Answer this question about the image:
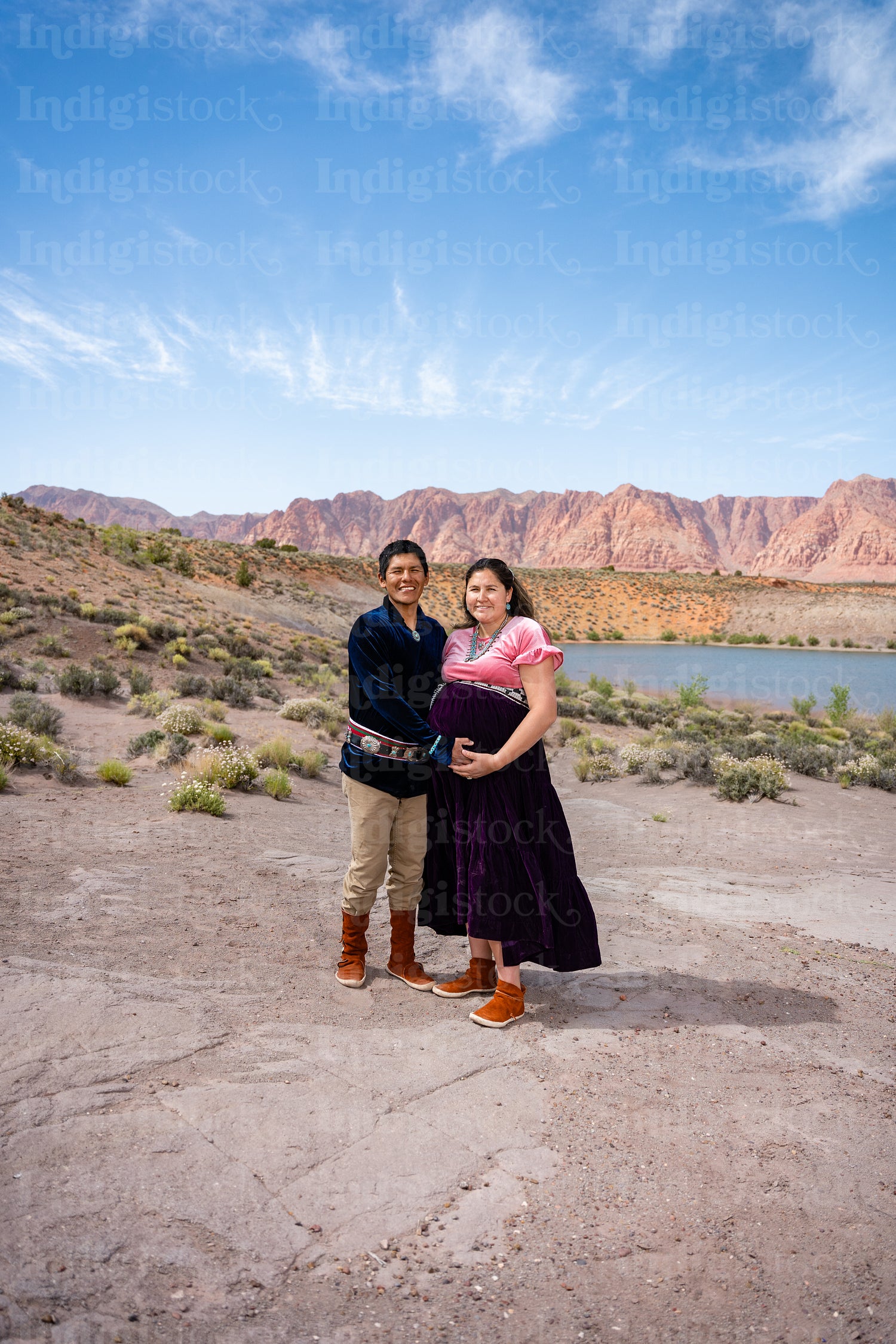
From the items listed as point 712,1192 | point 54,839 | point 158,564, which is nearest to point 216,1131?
point 712,1192

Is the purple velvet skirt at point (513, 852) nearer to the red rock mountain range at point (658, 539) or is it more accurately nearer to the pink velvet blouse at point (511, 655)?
the pink velvet blouse at point (511, 655)

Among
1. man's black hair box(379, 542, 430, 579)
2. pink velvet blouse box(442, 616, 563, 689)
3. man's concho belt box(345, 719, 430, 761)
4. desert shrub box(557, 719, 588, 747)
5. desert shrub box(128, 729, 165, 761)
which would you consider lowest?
desert shrub box(557, 719, 588, 747)

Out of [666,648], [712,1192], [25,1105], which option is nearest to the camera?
[712,1192]

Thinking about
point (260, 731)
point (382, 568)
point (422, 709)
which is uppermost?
point (382, 568)

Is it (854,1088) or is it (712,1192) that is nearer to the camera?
(712,1192)

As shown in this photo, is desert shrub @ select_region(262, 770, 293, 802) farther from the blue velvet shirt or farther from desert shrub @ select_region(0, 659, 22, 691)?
desert shrub @ select_region(0, 659, 22, 691)

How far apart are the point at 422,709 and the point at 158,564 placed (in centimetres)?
3337

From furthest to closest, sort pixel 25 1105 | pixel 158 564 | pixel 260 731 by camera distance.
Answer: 1. pixel 158 564
2. pixel 260 731
3. pixel 25 1105

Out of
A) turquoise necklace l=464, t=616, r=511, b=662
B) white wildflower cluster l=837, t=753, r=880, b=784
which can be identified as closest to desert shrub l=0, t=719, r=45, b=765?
turquoise necklace l=464, t=616, r=511, b=662

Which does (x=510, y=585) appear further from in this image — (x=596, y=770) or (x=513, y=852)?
(x=596, y=770)

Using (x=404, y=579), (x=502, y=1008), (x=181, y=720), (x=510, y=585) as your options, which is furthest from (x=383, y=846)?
(x=181, y=720)

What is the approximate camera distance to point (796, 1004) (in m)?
3.94

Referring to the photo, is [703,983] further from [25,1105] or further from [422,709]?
[25,1105]

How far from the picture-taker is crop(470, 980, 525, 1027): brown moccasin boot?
3496 mm
